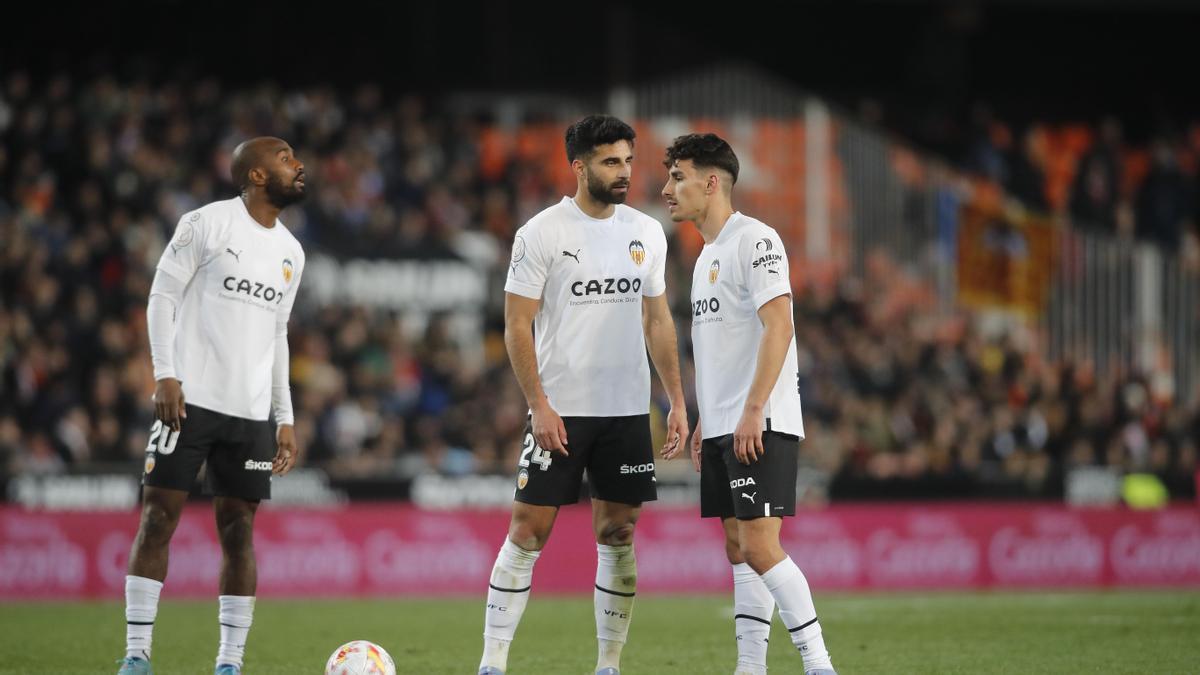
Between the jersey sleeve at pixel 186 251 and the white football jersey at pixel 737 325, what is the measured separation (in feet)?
8.18

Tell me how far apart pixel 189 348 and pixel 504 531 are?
8435 millimetres

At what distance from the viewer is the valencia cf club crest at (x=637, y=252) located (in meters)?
7.82

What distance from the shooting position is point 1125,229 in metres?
24.6

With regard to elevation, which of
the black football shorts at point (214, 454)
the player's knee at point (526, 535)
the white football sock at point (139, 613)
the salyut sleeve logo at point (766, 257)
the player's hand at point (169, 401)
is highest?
the salyut sleeve logo at point (766, 257)

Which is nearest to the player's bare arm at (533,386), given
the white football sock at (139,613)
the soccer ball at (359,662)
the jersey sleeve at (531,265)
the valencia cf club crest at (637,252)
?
the jersey sleeve at (531,265)

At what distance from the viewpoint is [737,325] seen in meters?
7.52

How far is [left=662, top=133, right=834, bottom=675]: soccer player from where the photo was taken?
7199mm

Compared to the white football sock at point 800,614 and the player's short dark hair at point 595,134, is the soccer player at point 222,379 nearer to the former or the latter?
the player's short dark hair at point 595,134

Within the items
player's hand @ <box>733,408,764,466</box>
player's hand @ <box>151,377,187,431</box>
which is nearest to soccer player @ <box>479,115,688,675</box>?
player's hand @ <box>733,408,764,466</box>

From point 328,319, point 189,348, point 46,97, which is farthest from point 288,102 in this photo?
point 189,348

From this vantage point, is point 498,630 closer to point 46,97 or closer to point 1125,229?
point 46,97

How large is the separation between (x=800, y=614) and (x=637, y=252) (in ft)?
6.27

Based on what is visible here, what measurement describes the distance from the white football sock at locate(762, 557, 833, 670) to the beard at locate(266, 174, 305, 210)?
311cm

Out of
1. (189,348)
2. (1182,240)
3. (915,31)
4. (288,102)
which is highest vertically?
(915,31)
